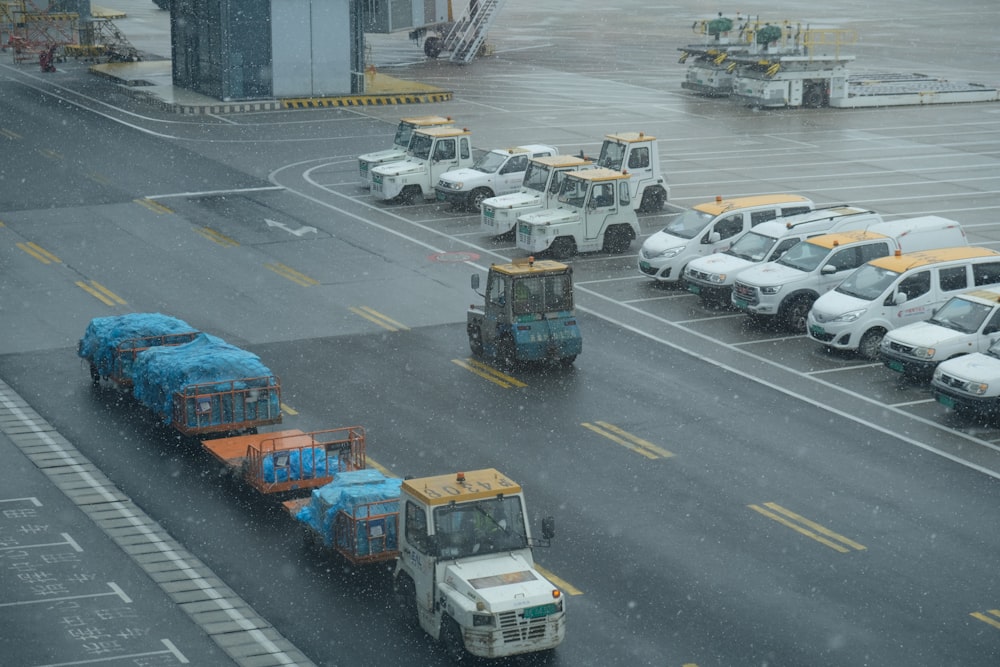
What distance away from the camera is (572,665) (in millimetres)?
17859

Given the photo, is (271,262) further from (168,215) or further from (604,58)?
(604,58)

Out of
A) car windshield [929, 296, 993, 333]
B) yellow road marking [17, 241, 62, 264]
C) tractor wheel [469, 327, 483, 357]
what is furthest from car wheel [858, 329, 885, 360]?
yellow road marking [17, 241, 62, 264]

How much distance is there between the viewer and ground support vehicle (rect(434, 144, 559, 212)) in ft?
144

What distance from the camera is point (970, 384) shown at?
87.1ft

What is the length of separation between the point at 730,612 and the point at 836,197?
93.2 feet

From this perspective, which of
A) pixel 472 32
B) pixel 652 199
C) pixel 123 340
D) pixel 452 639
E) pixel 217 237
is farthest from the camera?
pixel 472 32

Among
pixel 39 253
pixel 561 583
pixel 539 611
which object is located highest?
pixel 39 253

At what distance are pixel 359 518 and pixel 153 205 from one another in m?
26.3

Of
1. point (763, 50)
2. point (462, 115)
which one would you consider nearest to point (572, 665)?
point (462, 115)

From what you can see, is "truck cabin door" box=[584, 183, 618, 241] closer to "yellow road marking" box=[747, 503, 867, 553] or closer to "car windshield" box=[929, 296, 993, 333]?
"car windshield" box=[929, 296, 993, 333]

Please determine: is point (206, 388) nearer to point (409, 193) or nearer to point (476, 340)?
point (476, 340)

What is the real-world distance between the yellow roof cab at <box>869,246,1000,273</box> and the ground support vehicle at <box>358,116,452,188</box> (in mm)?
18324

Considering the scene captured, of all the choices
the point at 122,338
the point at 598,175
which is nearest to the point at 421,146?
the point at 598,175

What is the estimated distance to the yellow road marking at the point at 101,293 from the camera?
3411 centimetres
